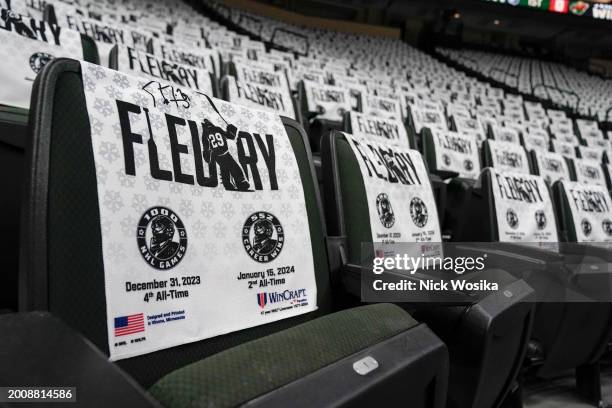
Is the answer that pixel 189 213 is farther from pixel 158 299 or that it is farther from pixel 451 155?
pixel 451 155

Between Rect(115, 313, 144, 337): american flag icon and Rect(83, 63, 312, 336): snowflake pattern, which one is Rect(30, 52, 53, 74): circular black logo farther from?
Rect(115, 313, 144, 337): american flag icon

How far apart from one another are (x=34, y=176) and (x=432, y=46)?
27.8ft

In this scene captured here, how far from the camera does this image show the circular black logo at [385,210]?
0.65 meters

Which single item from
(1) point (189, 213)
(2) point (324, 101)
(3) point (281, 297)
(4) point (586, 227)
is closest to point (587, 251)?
(4) point (586, 227)

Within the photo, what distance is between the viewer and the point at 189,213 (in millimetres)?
394

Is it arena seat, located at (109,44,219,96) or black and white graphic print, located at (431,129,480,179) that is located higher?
arena seat, located at (109,44,219,96)

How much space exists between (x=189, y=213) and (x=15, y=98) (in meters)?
0.52

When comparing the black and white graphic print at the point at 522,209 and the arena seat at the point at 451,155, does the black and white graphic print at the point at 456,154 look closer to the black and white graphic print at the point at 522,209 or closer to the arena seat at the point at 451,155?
the arena seat at the point at 451,155

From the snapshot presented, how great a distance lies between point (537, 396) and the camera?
0.77m

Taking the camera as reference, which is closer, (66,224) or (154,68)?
(66,224)

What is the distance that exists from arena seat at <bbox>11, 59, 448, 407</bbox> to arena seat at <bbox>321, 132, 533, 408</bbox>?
0.12m

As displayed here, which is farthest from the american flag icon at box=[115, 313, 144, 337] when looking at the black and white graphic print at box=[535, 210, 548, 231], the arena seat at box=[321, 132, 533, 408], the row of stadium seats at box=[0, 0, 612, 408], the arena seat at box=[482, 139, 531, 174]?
the arena seat at box=[482, 139, 531, 174]

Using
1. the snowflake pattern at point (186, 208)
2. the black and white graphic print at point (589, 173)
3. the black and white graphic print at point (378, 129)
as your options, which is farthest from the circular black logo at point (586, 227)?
the snowflake pattern at point (186, 208)

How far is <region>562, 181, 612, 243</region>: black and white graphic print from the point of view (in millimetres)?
1147
